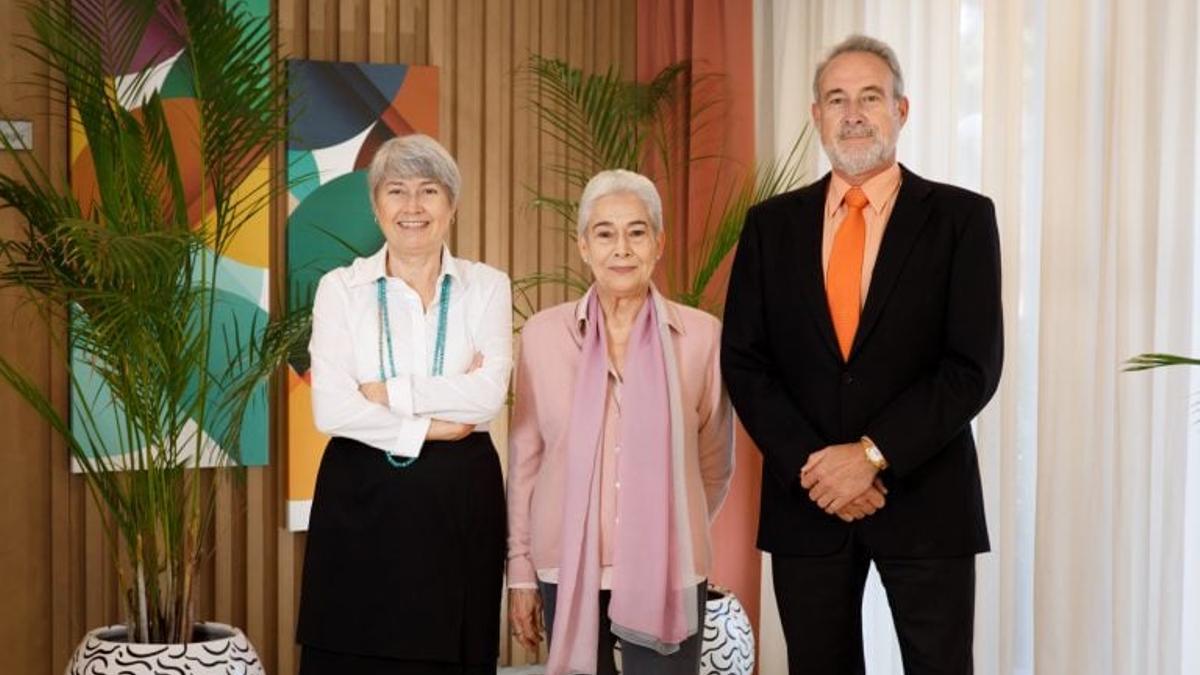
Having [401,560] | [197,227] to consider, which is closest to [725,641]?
[401,560]

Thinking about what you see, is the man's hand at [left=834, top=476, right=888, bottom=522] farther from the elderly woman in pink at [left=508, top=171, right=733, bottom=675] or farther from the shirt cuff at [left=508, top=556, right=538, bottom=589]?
the shirt cuff at [left=508, top=556, right=538, bottom=589]

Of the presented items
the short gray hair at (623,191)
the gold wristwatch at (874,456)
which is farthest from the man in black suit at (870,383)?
the short gray hair at (623,191)

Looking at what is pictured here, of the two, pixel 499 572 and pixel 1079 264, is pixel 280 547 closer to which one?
pixel 499 572

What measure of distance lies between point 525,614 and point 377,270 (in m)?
0.77

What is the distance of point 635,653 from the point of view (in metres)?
2.94

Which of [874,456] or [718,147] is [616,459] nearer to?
[874,456]

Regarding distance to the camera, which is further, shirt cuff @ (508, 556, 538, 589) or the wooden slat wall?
the wooden slat wall

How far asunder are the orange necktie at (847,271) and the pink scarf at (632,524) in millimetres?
336

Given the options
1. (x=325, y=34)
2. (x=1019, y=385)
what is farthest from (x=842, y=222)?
(x=325, y=34)

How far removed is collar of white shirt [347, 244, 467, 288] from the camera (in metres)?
3.15

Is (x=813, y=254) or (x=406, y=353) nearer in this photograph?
(x=813, y=254)

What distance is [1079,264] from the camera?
12.2ft

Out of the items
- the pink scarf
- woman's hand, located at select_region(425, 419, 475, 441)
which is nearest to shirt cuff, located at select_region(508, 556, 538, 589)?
the pink scarf

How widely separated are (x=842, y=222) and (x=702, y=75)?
2.53 metres
